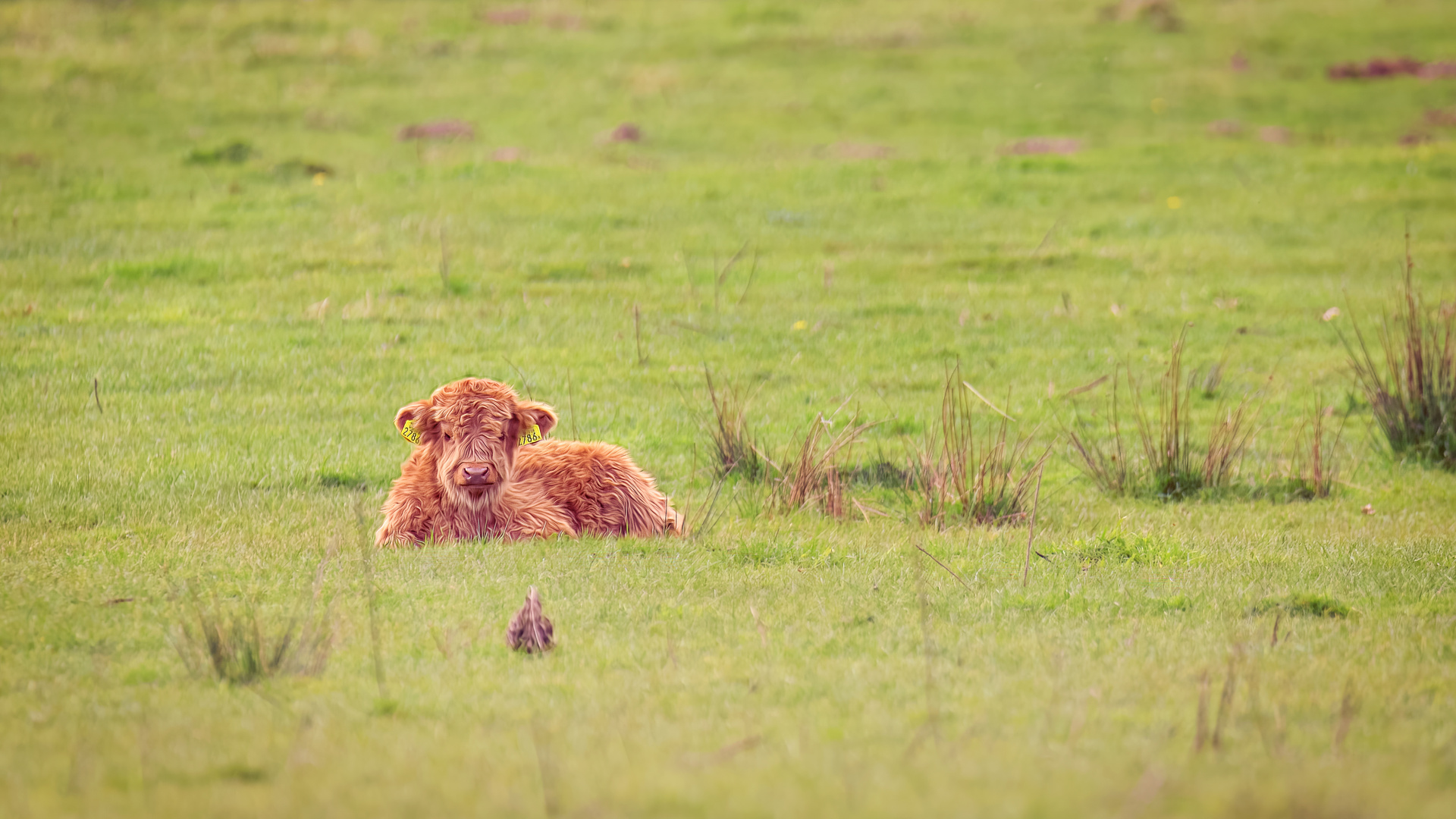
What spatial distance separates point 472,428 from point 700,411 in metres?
4.02

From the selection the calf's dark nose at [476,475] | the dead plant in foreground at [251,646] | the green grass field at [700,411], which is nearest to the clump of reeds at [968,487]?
the green grass field at [700,411]

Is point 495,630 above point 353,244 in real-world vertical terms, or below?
below

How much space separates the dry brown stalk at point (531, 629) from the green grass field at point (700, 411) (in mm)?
116

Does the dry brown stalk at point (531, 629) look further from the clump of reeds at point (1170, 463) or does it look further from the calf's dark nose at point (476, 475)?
the clump of reeds at point (1170, 463)

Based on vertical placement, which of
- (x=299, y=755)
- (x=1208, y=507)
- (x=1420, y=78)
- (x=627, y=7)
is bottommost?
(x=1208, y=507)

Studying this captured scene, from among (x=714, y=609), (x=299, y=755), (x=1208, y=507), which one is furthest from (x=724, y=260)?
(x=299, y=755)

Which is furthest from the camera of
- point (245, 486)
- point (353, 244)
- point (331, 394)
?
point (353, 244)

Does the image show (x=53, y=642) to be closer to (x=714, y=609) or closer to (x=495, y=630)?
(x=495, y=630)

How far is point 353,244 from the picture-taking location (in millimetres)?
18125

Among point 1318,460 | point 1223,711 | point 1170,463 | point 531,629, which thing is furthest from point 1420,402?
point 531,629

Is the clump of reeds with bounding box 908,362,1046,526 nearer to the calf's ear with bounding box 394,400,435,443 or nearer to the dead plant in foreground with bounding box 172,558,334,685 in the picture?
the calf's ear with bounding box 394,400,435,443

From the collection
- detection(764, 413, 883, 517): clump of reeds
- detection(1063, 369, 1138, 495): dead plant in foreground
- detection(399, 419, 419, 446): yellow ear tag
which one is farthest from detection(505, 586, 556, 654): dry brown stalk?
detection(1063, 369, 1138, 495): dead plant in foreground

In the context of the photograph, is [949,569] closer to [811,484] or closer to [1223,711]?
[811,484]

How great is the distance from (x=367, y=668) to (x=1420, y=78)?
113 feet
